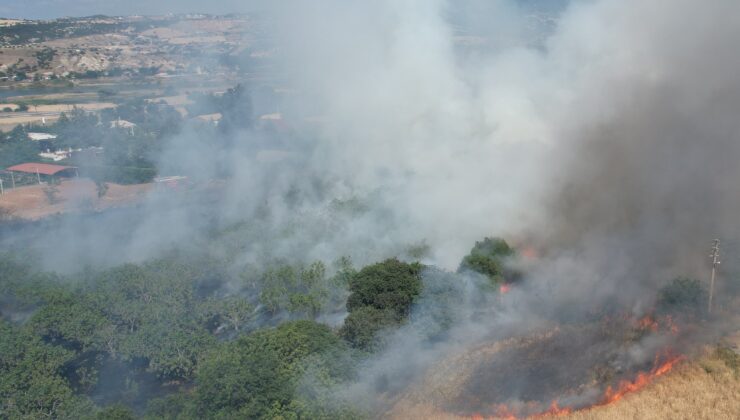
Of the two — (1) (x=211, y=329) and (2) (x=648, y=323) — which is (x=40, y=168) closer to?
(1) (x=211, y=329)

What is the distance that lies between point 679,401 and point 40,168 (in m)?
29.6

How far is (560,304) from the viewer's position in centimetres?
1314

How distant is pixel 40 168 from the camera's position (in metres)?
31.2

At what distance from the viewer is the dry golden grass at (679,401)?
9.30 m

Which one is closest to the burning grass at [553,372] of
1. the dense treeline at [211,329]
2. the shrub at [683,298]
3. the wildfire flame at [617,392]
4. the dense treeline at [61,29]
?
the wildfire flame at [617,392]

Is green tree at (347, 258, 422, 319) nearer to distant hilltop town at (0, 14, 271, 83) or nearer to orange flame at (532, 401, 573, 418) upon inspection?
orange flame at (532, 401, 573, 418)

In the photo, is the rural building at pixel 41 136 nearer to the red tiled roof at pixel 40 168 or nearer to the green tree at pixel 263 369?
the red tiled roof at pixel 40 168

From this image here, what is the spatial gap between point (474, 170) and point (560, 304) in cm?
712

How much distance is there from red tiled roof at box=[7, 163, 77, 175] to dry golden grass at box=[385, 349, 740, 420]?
1016 inches

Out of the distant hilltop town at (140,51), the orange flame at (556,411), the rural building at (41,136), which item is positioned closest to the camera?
the orange flame at (556,411)

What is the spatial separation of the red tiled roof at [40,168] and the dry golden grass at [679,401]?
84.7 ft

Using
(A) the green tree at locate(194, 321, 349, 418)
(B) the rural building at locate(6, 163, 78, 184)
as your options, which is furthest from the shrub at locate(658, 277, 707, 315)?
(B) the rural building at locate(6, 163, 78, 184)

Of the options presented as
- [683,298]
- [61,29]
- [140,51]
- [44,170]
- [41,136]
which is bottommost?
[683,298]

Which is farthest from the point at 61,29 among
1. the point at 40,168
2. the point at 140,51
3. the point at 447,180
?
the point at 447,180
